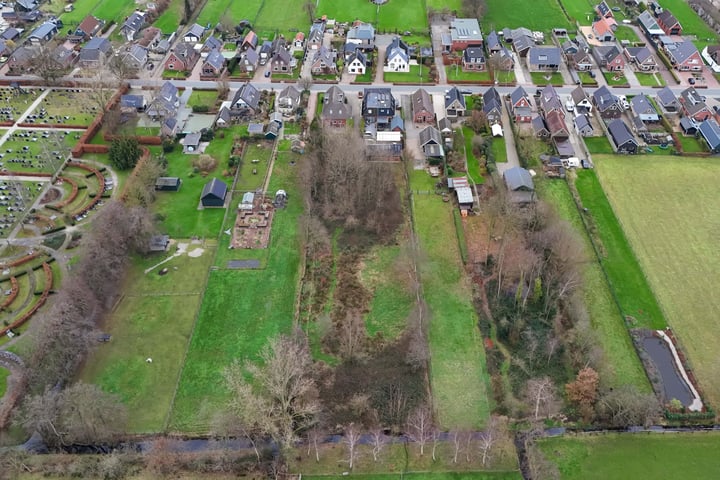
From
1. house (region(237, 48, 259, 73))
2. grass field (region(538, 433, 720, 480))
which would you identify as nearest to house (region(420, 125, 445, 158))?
house (region(237, 48, 259, 73))

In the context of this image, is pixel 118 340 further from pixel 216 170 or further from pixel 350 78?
pixel 350 78

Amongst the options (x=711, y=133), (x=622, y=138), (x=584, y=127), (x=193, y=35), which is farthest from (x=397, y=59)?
(x=711, y=133)

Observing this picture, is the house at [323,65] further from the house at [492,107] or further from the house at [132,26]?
the house at [132,26]

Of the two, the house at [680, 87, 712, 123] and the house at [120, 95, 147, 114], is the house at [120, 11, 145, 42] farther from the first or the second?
the house at [680, 87, 712, 123]

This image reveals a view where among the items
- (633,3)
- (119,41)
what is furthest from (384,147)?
(633,3)

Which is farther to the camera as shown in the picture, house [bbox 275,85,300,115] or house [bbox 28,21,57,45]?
house [bbox 28,21,57,45]

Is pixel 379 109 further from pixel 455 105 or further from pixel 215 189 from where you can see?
pixel 215 189

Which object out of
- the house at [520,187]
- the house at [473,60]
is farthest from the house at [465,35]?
the house at [520,187]
